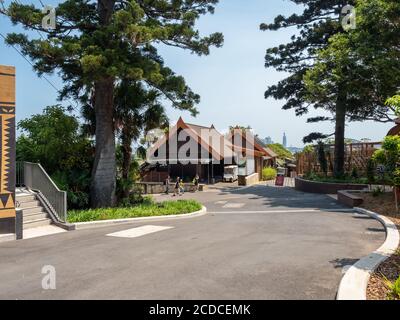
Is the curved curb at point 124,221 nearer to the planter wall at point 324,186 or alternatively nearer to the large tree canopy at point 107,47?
the large tree canopy at point 107,47

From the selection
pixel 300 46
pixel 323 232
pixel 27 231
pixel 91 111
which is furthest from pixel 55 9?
pixel 300 46

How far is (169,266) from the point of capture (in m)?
6.26

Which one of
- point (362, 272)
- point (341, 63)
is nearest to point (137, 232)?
point (362, 272)

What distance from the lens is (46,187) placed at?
11844 millimetres

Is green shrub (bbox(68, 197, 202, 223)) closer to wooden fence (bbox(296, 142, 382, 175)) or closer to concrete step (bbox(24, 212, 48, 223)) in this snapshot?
concrete step (bbox(24, 212, 48, 223))

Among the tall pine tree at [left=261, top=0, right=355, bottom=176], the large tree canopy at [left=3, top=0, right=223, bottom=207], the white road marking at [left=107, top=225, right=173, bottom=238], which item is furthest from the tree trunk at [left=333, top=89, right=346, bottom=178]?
the white road marking at [left=107, top=225, right=173, bottom=238]

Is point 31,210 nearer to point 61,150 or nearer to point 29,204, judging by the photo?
point 29,204

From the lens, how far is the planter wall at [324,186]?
795 inches

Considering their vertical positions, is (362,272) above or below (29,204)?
below

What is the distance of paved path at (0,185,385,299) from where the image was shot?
506 centimetres

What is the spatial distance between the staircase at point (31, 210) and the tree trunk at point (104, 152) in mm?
2676

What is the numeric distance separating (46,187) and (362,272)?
32.6 ft

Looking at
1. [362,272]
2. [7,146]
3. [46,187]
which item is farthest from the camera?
[46,187]

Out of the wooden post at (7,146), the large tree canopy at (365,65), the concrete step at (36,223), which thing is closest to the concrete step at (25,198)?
the concrete step at (36,223)
